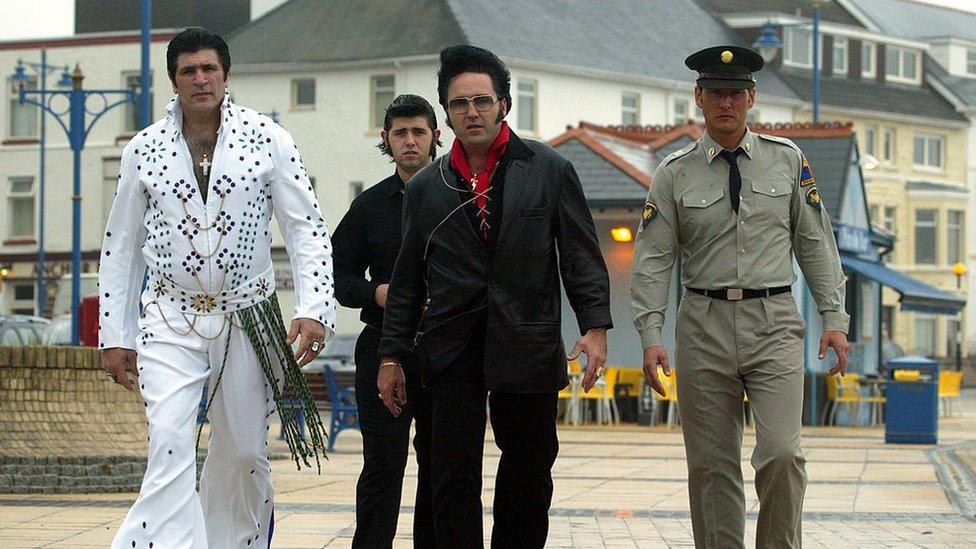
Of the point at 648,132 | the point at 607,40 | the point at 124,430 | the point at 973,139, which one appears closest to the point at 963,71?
the point at 973,139

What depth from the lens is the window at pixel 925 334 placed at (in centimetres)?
7575

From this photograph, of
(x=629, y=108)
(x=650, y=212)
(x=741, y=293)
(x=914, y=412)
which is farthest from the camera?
(x=629, y=108)

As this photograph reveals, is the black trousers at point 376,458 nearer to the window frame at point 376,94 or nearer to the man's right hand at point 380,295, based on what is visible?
the man's right hand at point 380,295

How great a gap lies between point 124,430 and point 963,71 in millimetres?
70984

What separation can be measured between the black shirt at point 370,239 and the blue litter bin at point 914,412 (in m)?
15.7

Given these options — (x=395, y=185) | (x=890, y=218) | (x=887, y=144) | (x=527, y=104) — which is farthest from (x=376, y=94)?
(x=395, y=185)

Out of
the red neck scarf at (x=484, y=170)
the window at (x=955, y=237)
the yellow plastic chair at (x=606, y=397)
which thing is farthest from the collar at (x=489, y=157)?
the window at (x=955, y=237)

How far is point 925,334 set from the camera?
250 feet

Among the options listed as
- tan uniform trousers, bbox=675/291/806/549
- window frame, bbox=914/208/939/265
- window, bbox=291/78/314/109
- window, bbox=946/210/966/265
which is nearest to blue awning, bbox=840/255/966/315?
tan uniform trousers, bbox=675/291/806/549

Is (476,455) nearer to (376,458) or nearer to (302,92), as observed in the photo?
(376,458)

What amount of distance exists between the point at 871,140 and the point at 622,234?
48247 mm

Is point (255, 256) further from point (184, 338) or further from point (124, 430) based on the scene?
point (124, 430)

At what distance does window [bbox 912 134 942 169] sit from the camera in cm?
7594

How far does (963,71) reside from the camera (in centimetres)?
8162
